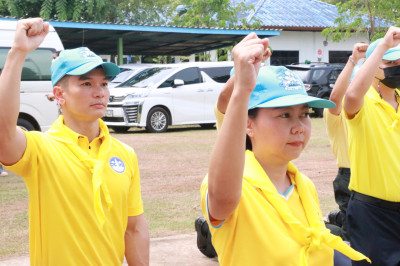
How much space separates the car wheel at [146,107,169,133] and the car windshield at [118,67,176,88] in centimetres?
76

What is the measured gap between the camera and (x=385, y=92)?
415 centimetres

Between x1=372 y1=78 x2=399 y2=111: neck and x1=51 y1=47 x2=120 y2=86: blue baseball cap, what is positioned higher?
x1=51 y1=47 x2=120 y2=86: blue baseball cap

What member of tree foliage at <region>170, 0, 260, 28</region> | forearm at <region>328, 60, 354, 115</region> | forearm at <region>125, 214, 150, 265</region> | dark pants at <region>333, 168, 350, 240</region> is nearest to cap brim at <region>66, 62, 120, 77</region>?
forearm at <region>125, 214, 150, 265</region>

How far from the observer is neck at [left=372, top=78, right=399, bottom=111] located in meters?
4.15

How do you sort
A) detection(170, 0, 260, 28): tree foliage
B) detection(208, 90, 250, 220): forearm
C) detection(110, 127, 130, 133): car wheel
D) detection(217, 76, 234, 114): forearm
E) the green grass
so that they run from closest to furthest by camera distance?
detection(208, 90, 250, 220): forearm < detection(217, 76, 234, 114): forearm < the green grass < detection(110, 127, 130, 133): car wheel < detection(170, 0, 260, 28): tree foliage

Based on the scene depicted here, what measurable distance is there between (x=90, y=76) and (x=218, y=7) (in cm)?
2385

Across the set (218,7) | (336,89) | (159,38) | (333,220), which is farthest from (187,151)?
(218,7)

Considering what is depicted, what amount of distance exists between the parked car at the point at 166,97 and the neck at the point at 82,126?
13.1 meters

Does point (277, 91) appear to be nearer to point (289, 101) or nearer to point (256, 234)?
point (289, 101)

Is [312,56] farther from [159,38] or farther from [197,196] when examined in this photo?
[197,196]

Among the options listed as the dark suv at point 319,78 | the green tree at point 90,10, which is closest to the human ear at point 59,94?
the dark suv at point 319,78

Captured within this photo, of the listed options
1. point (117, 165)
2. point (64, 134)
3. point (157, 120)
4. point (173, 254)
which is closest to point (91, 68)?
point (64, 134)

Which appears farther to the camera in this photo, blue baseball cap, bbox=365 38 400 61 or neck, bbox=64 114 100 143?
blue baseball cap, bbox=365 38 400 61

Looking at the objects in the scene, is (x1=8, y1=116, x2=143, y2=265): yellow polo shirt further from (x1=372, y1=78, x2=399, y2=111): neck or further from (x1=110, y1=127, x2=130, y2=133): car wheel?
(x1=110, y1=127, x2=130, y2=133): car wheel
